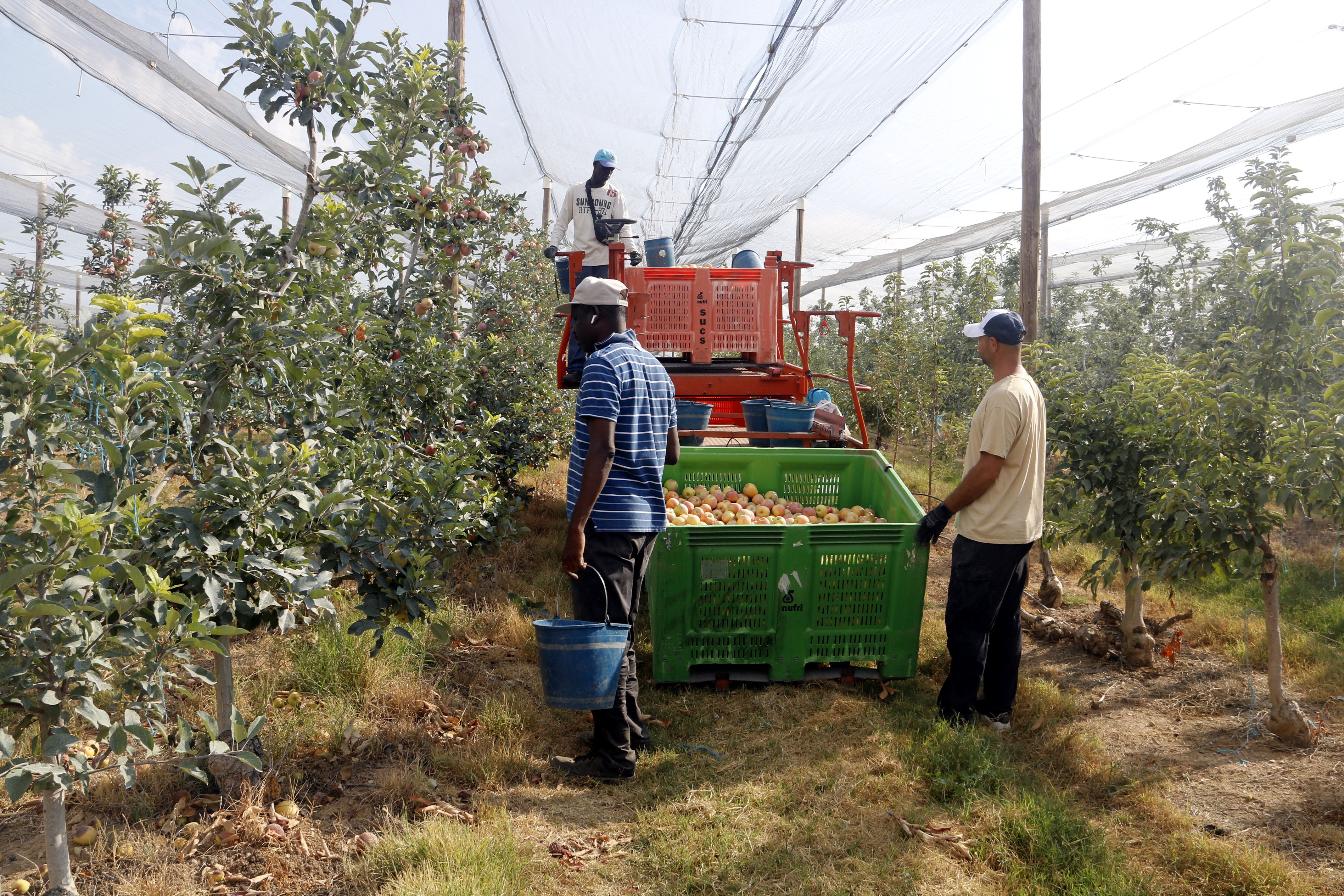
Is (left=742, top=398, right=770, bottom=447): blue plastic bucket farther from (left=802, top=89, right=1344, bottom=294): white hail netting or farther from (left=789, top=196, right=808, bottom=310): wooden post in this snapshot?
(left=789, top=196, right=808, bottom=310): wooden post

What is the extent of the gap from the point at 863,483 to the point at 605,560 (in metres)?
2.53

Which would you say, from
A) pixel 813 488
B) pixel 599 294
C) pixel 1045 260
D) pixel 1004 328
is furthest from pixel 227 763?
pixel 1045 260

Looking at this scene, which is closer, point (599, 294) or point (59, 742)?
point (59, 742)

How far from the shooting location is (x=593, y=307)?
3402mm

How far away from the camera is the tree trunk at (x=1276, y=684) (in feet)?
12.6

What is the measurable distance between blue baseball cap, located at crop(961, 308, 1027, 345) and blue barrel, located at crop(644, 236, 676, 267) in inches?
142

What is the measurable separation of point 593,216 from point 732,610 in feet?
12.2

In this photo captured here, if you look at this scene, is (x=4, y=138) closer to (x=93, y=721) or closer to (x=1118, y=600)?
(x=93, y=721)

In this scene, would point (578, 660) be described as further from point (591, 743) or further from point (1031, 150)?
point (1031, 150)

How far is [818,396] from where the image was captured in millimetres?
6668

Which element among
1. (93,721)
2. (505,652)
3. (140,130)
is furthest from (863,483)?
(140,130)

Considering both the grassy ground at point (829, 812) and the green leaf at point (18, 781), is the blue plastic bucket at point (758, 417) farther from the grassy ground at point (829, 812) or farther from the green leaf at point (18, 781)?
the green leaf at point (18, 781)

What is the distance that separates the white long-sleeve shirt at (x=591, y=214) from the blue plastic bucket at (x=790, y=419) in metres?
1.75

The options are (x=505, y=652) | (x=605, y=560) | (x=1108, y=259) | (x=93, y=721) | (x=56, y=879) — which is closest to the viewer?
(x=93, y=721)
